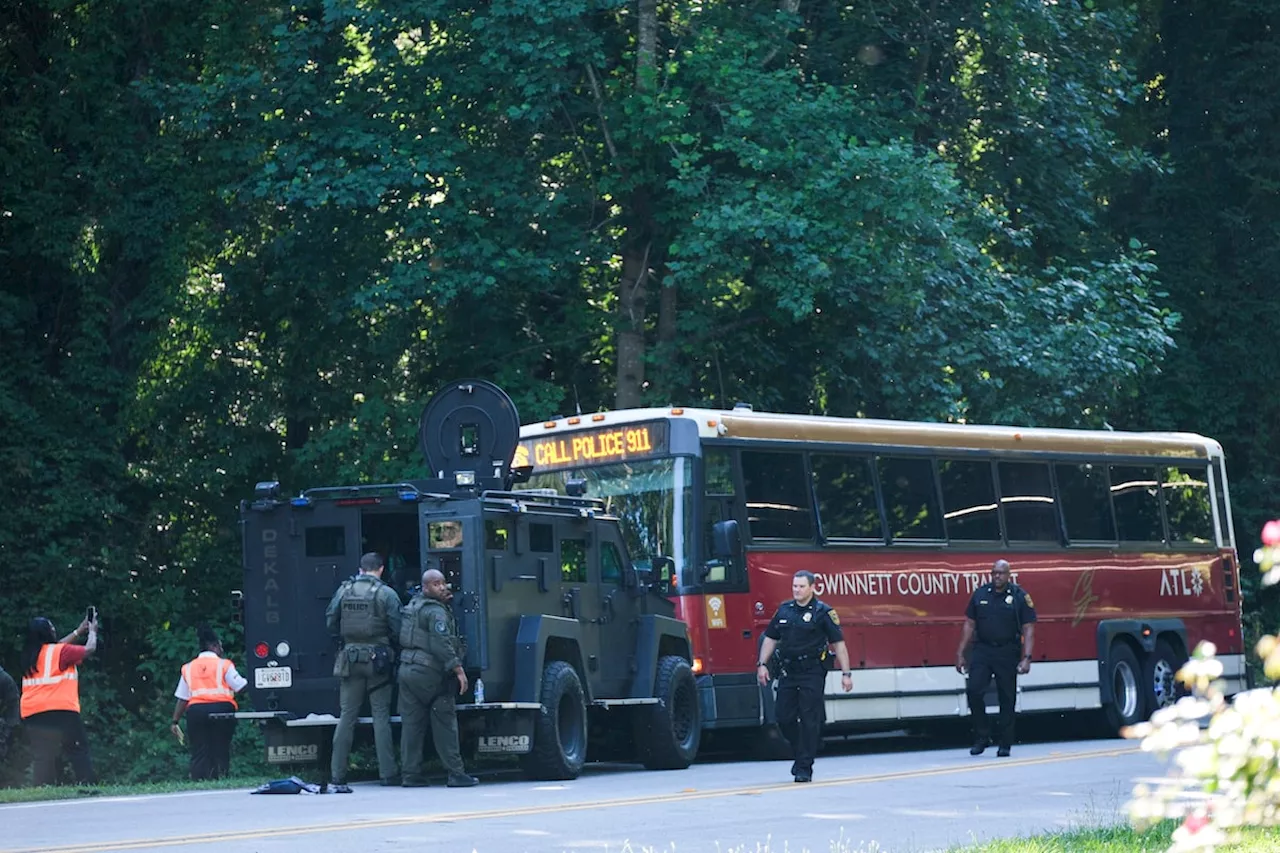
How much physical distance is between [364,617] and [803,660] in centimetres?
351

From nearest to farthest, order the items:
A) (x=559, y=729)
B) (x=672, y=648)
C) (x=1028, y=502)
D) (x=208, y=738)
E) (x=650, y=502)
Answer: (x=559, y=729) < (x=672, y=648) < (x=208, y=738) < (x=650, y=502) < (x=1028, y=502)

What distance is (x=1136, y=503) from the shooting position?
2592cm

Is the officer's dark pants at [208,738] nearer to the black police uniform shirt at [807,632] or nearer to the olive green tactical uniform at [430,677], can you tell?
the olive green tactical uniform at [430,677]

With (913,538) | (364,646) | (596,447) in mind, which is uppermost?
(596,447)

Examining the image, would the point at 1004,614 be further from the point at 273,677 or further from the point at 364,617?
the point at 273,677

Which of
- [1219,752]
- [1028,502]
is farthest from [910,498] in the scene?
[1219,752]

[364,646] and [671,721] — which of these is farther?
[671,721]

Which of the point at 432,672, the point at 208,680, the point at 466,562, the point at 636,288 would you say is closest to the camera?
the point at 432,672

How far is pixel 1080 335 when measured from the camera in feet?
96.2

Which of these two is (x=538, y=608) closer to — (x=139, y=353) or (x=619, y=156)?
(x=619, y=156)

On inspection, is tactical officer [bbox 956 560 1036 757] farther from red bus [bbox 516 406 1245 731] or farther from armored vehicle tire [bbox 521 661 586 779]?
armored vehicle tire [bbox 521 661 586 779]

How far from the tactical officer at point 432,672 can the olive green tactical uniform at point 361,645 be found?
245 millimetres

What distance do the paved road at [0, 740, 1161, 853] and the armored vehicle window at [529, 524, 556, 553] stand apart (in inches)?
78.3

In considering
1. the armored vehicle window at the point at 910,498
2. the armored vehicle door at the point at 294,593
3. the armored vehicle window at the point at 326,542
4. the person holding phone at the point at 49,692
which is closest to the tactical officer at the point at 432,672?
the armored vehicle door at the point at 294,593
